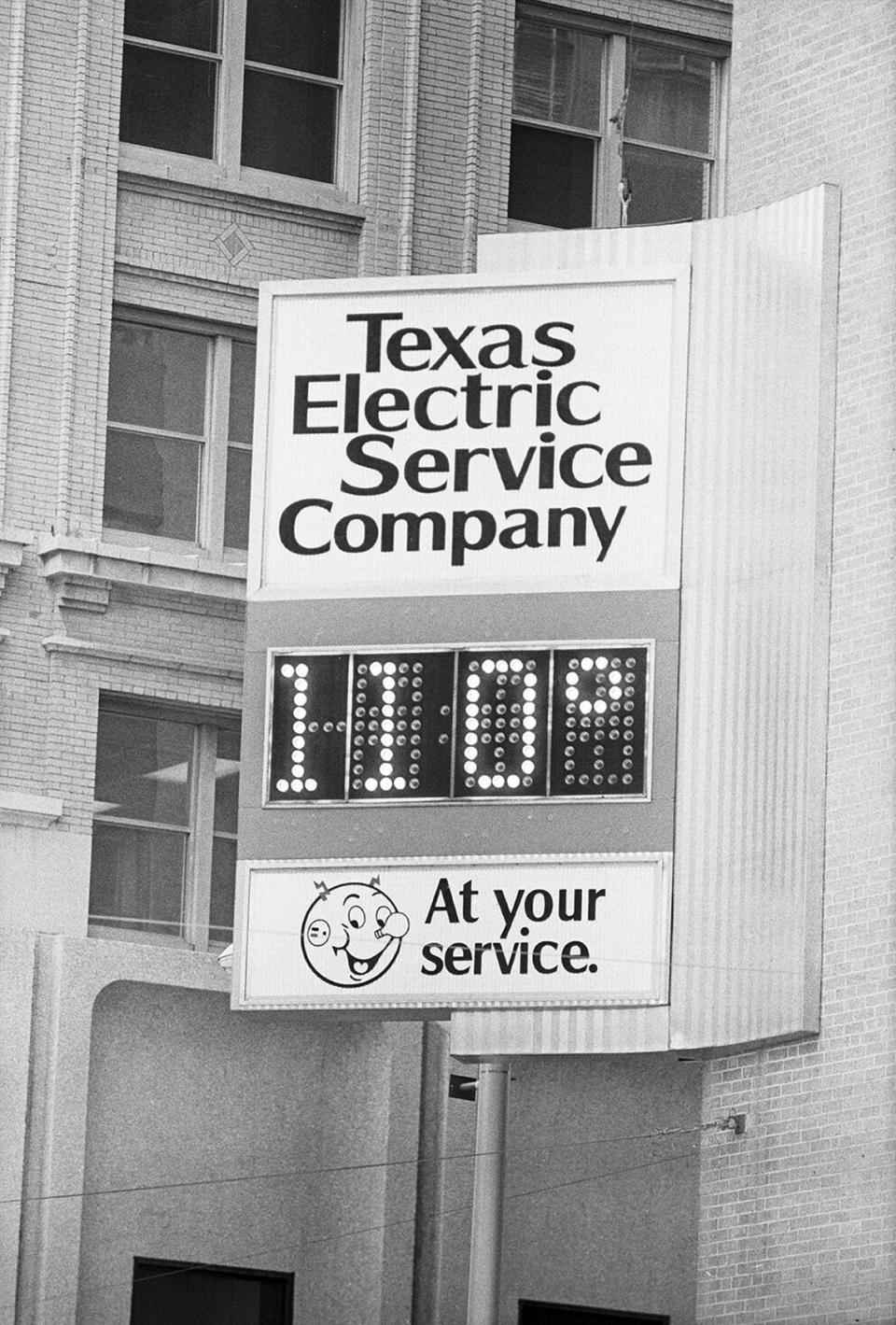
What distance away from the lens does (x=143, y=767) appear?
94.4 ft

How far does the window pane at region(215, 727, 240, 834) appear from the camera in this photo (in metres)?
29.1

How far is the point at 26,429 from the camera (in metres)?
28.3

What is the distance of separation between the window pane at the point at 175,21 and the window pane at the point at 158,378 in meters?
2.67

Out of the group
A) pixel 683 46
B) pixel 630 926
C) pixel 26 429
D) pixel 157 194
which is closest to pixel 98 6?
pixel 157 194

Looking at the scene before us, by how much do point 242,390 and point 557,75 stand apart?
4771 millimetres

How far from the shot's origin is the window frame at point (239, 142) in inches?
1161

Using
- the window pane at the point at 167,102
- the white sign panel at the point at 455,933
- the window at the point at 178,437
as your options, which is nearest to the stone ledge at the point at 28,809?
the window at the point at 178,437

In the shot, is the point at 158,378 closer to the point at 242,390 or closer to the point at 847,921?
the point at 242,390

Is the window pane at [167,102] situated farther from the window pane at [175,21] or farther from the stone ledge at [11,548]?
the stone ledge at [11,548]

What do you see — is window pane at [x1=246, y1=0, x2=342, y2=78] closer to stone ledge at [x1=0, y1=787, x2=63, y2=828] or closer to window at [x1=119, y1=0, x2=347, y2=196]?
window at [x1=119, y1=0, x2=347, y2=196]

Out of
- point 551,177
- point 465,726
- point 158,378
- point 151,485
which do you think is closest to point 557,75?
point 551,177

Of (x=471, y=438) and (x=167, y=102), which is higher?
(x=167, y=102)

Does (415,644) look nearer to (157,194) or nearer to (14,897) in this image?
(14,897)

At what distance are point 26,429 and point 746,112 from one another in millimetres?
6945
